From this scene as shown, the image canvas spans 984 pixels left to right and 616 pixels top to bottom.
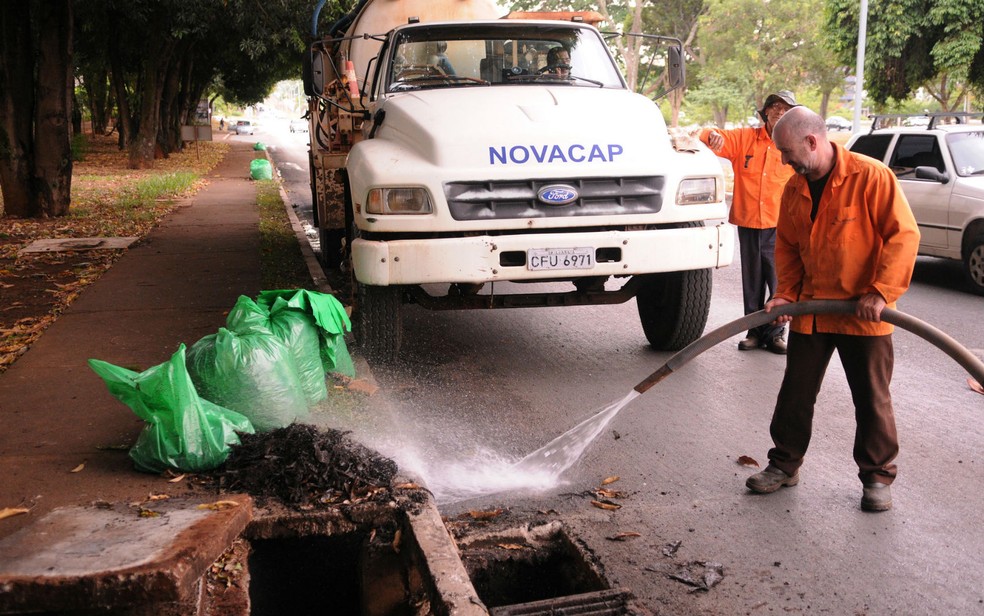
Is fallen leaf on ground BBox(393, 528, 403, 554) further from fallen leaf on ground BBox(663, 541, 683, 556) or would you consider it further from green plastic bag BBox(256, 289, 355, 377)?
green plastic bag BBox(256, 289, 355, 377)

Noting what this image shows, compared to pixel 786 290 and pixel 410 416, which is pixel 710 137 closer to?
pixel 786 290

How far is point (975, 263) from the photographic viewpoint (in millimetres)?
9312

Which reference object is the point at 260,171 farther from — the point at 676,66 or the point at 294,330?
the point at 294,330

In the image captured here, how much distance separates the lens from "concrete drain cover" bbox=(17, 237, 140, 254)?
442 inches

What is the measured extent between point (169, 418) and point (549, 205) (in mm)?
2607

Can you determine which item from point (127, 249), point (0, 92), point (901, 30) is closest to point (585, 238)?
point (127, 249)

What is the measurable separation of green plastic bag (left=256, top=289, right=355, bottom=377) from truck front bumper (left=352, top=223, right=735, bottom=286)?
1.03ft

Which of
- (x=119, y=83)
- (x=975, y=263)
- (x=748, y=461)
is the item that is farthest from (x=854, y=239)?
(x=119, y=83)

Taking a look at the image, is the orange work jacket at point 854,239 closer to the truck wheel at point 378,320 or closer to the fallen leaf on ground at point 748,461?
the fallen leaf on ground at point 748,461

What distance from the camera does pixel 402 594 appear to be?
3809 mm

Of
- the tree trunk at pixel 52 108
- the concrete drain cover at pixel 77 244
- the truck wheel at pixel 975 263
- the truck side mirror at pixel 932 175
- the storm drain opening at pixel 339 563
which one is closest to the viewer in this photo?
the storm drain opening at pixel 339 563

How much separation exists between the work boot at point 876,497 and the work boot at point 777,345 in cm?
274

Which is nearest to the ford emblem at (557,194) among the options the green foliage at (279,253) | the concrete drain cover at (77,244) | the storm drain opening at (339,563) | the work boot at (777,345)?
the work boot at (777,345)

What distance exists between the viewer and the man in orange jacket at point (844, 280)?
3908mm
